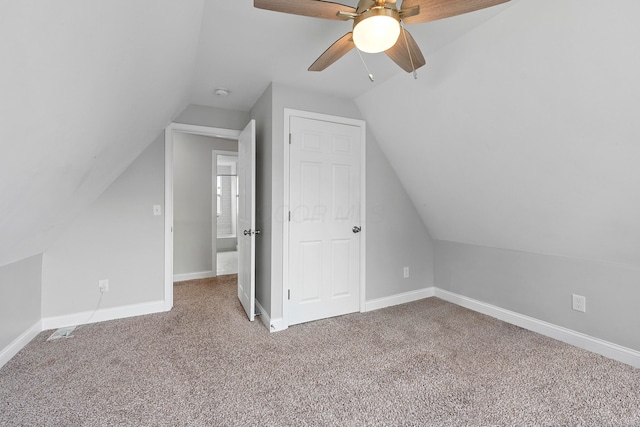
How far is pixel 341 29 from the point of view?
1.92m

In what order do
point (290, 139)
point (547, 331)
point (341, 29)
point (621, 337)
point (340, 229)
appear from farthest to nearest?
1. point (340, 229)
2. point (290, 139)
3. point (547, 331)
4. point (621, 337)
5. point (341, 29)

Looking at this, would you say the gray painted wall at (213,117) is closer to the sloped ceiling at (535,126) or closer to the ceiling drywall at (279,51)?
the ceiling drywall at (279,51)

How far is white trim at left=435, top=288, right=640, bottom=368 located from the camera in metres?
2.14

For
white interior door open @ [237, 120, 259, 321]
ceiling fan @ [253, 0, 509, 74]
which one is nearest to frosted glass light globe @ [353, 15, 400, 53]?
ceiling fan @ [253, 0, 509, 74]

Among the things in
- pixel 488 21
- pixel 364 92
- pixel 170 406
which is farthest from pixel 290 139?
pixel 170 406

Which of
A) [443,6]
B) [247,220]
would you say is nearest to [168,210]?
[247,220]

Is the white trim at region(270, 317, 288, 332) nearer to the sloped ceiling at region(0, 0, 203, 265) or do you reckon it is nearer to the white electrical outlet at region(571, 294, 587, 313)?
the sloped ceiling at region(0, 0, 203, 265)

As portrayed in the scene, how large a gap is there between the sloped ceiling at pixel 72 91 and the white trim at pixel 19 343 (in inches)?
25.7

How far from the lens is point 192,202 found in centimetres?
444

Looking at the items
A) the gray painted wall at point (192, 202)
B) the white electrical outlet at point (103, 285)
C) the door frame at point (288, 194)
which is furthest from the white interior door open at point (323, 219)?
the gray painted wall at point (192, 202)

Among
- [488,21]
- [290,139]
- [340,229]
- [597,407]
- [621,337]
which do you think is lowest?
[597,407]

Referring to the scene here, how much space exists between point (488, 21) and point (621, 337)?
2479mm

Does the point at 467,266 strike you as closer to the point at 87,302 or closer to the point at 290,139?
the point at 290,139

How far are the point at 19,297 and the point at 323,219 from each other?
2.60 m
